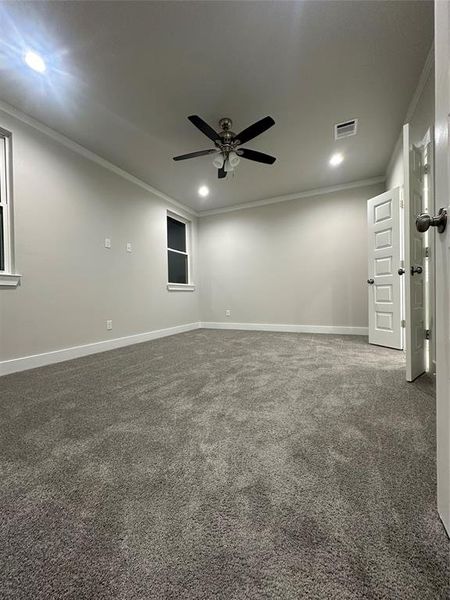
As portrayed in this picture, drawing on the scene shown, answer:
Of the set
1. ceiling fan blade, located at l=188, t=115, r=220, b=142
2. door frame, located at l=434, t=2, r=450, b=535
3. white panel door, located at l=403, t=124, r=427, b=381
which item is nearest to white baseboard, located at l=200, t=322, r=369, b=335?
white panel door, located at l=403, t=124, r=427, b=381

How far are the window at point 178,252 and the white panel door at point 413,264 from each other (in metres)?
3.57

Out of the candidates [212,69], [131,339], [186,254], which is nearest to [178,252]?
[186,254]

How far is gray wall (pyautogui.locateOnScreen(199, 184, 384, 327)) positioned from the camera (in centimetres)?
427

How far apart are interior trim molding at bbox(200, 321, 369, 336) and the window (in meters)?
0.99

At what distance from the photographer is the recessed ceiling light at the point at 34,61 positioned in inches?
73.8

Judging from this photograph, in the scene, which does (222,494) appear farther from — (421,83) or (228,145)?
(421,83)

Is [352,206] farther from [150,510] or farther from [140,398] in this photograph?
[150,510]

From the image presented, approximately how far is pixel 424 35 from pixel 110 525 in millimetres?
3228

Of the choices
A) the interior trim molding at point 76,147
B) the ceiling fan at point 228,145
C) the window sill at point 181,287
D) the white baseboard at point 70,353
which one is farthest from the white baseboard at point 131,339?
the ceiling fan at point 228,145

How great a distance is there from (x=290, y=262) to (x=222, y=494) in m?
4.25

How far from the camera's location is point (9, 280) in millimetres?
2398

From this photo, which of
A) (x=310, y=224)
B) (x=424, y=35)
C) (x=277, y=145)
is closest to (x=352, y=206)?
(x=310, y=224)

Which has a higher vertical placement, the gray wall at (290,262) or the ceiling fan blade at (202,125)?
the ceiling fan blade at (202,125)

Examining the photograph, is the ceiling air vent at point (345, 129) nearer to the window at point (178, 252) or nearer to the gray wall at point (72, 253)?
the gray wall at point (72, 253)
